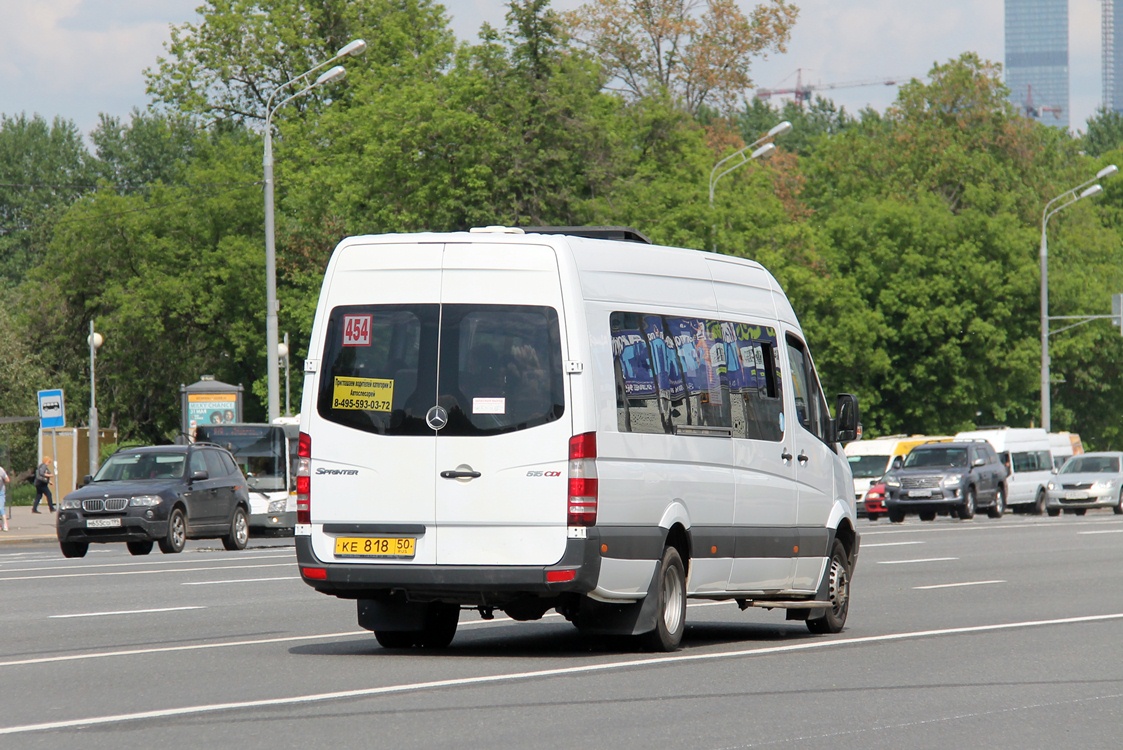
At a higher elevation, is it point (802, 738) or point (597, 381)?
point (597, 381)

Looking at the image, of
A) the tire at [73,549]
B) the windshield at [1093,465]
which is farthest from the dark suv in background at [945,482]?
the tire at [73,549]

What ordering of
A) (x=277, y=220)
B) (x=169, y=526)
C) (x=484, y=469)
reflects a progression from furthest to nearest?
(x=277, y=220) < (x=169, y=526) < (x=484, y=469)

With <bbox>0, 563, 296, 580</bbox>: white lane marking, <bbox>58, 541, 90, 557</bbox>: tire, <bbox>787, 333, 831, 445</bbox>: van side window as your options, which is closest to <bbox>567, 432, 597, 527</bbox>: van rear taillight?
<bbox>787, 333, 831, 445</bbox>: van side window

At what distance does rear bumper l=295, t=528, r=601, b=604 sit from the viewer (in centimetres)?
1129

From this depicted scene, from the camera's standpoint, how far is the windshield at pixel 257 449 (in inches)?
1592

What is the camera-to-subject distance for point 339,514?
11.7 metres

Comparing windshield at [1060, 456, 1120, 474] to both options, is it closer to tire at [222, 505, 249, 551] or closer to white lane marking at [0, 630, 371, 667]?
tire at [222, 505, 249, 551]

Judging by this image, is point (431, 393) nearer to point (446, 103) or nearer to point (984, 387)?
point (446, 103)

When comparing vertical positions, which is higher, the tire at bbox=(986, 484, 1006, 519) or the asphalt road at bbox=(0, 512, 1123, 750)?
the asphalt road at bbox=(0, 512, 1123, 750)

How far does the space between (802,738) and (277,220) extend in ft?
183

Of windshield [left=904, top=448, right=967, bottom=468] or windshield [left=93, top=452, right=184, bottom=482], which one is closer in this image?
windshield [left=93, top=452, right=184, bottom=482]

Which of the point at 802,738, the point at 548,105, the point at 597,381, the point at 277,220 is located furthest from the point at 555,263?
the point at 277,220

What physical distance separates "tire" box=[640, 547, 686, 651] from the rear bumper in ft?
2.66

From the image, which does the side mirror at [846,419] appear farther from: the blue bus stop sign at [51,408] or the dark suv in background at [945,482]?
the dark suv in background at [945,482]
